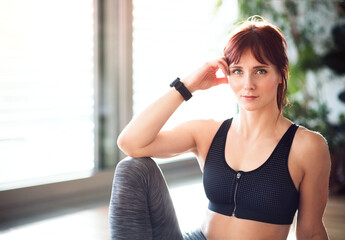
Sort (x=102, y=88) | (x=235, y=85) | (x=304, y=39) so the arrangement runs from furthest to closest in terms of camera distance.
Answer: (x=304, y=39) → (x=102, y=88) → (x=235, y=85)

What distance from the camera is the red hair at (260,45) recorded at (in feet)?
5.89

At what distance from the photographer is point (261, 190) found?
179cm

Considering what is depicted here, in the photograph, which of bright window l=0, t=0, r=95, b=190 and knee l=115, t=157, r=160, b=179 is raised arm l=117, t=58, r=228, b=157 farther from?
bright window l=0, t=0, r=95, b=190

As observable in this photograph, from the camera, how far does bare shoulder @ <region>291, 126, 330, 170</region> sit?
5.76 ft

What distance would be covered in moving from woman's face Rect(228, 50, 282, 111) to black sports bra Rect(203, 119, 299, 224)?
0.16 m

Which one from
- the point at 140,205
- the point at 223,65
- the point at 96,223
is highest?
the point at 223,65

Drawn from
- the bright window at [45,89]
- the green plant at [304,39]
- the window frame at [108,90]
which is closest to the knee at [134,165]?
the bright window at [45,89]

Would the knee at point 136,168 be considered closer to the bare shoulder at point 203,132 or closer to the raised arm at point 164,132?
the raised arm at point 164,132

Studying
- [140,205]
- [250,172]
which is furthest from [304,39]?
[140,205]

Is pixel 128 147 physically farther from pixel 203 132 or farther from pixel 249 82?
pixel 249 82

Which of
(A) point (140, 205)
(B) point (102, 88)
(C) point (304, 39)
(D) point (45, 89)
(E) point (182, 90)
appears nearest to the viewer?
(A) point (140, 205)

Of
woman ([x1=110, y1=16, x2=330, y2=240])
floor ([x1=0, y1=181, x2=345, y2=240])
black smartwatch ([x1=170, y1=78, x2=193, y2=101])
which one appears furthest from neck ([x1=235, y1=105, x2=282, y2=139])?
floor ([x1=0, y1=181, x2=345, y2=240])

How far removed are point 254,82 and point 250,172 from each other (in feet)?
1.08

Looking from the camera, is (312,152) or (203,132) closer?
(312,152)
